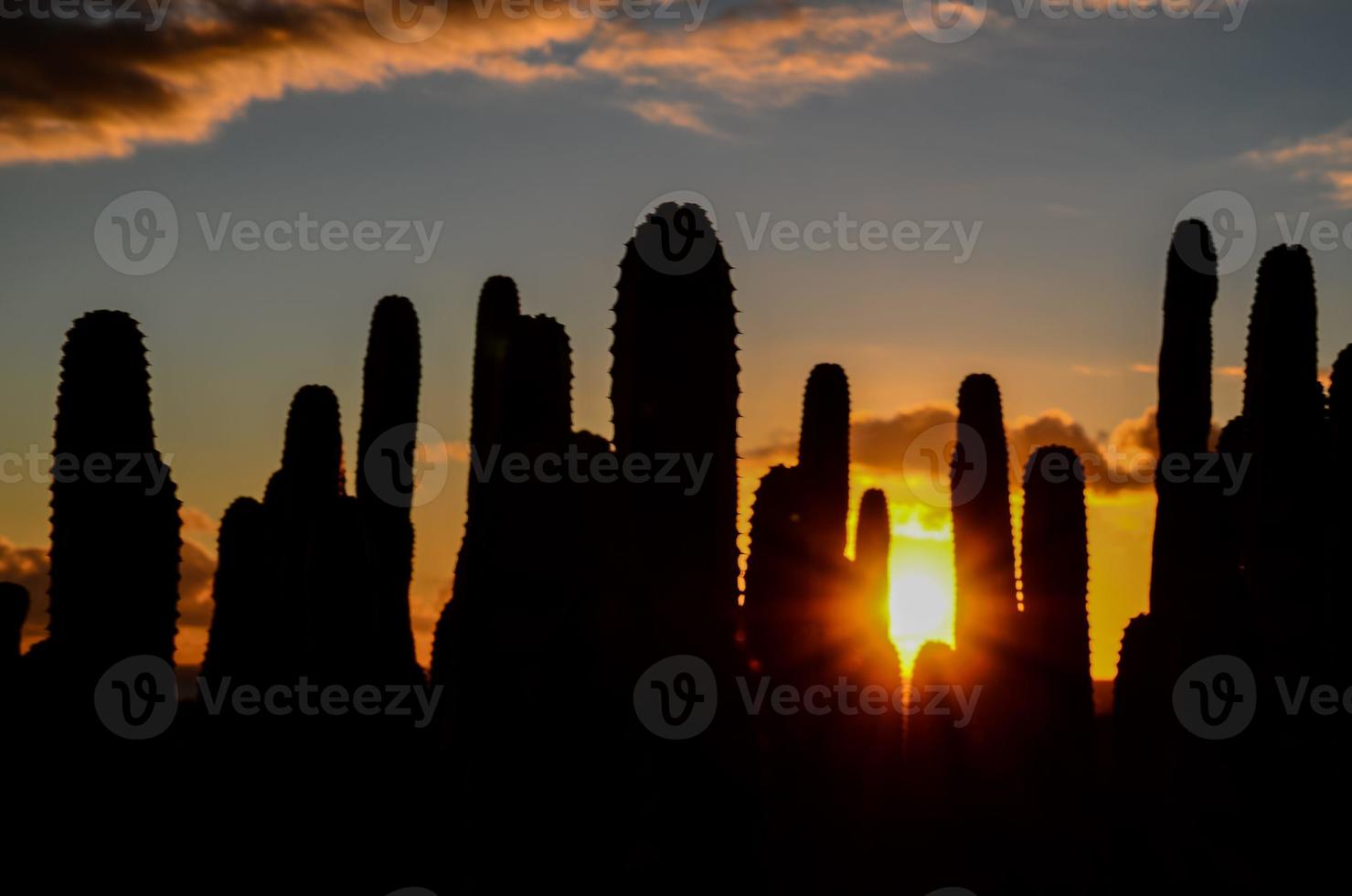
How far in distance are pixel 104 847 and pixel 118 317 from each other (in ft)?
11.8

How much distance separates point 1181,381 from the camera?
57.7 feet

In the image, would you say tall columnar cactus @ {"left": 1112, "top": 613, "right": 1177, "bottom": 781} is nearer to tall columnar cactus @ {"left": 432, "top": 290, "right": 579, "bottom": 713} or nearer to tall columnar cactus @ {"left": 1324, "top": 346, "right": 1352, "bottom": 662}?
→ tall columnar cactus @ {"left": 1324, "top": 346, "right": 1352, "bottom": 662}

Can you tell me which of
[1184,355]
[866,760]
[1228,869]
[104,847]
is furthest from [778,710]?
[1184,355]

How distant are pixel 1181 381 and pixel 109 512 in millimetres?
12107

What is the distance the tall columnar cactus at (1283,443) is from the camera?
11414 mm

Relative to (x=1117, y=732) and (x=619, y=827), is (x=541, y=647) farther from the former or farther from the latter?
(x=1117, y=732)

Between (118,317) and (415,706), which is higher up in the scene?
(118,317)

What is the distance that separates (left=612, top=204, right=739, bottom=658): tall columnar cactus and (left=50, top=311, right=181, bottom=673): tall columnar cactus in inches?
141

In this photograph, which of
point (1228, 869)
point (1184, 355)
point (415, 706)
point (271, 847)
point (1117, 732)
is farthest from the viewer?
point (1184, 355)

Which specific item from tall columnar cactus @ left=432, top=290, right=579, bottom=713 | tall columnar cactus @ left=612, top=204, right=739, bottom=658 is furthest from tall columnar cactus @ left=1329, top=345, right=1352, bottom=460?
tall columnar cactus @ left=432, top=290, right=579, bottom=713

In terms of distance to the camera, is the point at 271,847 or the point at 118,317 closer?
the point at 118,317

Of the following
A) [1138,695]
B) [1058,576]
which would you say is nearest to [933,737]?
[1138,695]

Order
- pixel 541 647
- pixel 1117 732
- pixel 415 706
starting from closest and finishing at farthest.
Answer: pixel 541 647, pixel 415 706, pixel 1117 732

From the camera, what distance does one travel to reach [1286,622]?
1124 centimetres
